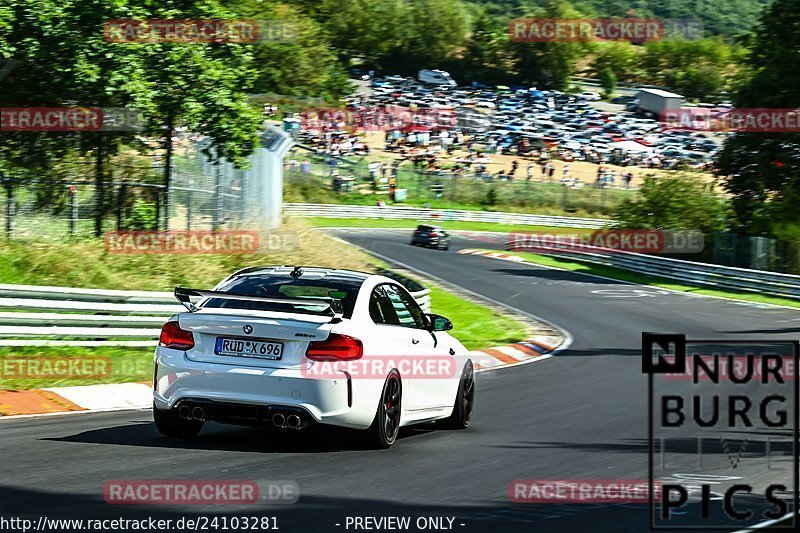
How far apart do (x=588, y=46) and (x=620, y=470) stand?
14100 cm

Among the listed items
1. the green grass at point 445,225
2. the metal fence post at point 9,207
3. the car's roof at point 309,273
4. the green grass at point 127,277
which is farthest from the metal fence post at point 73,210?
the green grass at point 445,225

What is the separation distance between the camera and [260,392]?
28.6 feet

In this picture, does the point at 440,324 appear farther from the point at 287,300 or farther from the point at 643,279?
the point at 643,279

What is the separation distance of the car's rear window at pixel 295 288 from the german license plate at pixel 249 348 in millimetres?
432

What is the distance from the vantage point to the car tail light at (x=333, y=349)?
28.8 ft

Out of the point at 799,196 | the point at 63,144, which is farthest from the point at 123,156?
the point at 799,196

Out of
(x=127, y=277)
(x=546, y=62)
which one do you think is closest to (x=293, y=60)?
(x=546, y=62)

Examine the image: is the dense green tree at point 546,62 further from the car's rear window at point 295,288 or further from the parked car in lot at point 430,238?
the car's rear window at point 295,288

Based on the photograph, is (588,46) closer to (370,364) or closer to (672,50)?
(672,50)

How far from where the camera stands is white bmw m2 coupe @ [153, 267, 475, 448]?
28.7 ft

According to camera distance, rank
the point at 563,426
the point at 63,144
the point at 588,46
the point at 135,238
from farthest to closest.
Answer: the point at 588,46 → the point at 63,144 → the point at 135,238 → the point at 563,426

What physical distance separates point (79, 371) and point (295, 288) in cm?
540

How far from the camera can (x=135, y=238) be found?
838 inches

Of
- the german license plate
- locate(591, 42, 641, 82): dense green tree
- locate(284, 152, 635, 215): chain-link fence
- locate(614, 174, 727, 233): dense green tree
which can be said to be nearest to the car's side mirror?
the german license plate
